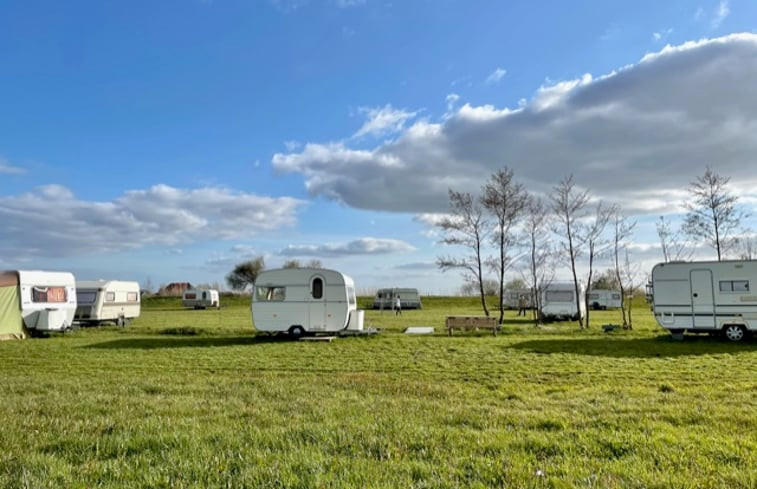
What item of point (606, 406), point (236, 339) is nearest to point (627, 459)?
point (606, 406)

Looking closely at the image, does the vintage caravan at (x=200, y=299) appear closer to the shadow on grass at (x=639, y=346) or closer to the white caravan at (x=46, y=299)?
the white caravan at (x=46, y=299)

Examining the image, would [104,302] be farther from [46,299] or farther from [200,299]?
[200,299]

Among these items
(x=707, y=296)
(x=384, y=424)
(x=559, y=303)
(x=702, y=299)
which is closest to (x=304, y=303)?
(x=702, y=299)

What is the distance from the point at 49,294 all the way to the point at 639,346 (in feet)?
72.0

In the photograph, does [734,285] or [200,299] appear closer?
[734,285]

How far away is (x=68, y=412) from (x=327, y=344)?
10769 millimetres

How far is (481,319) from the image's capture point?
2052 centimetres

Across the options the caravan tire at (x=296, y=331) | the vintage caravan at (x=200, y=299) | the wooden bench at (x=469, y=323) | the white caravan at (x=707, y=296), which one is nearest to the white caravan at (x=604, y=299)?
the wooden bench at (x=469, y=323)

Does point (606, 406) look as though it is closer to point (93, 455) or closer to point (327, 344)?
point (93, 455)

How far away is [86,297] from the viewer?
26812mm

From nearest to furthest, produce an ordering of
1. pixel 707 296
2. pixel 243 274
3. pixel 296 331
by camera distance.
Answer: pixel 707 296 → pixel 296 331 → pixel 243 274

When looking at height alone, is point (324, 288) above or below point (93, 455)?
above

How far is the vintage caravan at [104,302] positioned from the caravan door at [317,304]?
13809 millimetres

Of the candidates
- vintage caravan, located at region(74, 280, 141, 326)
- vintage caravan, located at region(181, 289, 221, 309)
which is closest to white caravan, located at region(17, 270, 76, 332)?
vintage caravan, located at region(74, 280, 141, 326)
